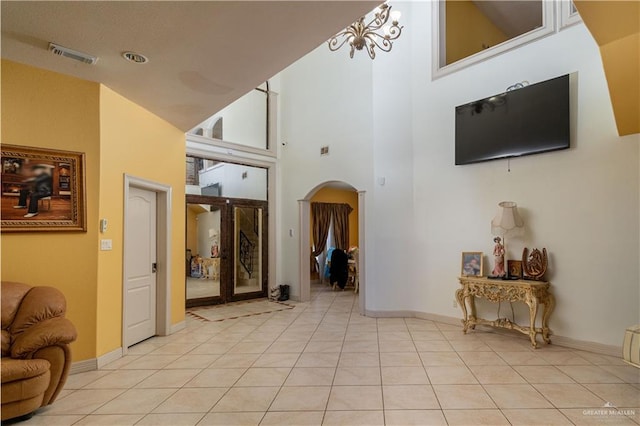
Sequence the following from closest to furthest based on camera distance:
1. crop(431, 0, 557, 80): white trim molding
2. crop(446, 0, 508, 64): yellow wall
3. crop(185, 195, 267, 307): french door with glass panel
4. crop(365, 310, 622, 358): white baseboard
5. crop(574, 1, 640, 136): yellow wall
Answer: crop(574, 1, 640, 136): yellow wall, crop(365, 310, 622, 358): white baseboard, crop(431, 0, 557, 80): white trim molding, crop(446, 0, 508, 64): yellow wall, crop(185, 195, 267, 307): french door with glass panel

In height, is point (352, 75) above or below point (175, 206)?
above

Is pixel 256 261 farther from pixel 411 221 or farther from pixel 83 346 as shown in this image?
pixel 83 346

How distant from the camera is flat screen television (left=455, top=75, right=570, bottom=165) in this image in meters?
4.03

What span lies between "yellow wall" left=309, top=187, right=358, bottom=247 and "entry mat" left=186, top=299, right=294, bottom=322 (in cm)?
380

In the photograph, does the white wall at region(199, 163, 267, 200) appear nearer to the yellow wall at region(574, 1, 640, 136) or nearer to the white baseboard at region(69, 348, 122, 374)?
the white baseboard at region(69, 348, 122, 374)

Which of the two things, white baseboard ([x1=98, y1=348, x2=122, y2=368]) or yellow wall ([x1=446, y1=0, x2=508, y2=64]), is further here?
yellow wall ([x1=446, y1=0, x2=508, y2=64])

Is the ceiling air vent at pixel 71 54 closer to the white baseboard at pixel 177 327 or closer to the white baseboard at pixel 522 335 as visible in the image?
the white baseboard at pixel 177 327

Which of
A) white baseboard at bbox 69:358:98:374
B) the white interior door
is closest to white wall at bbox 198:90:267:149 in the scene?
the white interior door

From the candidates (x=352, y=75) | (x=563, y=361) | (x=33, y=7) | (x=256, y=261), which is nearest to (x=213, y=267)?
(x=256, y=261)

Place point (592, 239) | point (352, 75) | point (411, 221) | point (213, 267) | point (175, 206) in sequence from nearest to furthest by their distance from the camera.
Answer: point (592, 239) < point (175, 206) < point (411, 221) < point (352, 75) < point (213, 267)

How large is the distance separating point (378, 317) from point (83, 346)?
389 cm

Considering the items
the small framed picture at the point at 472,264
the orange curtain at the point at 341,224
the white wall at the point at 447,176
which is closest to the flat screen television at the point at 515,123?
the white wall at the point at 447,176

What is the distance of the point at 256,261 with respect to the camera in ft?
23.8

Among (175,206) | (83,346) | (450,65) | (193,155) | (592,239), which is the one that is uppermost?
(450,65)
